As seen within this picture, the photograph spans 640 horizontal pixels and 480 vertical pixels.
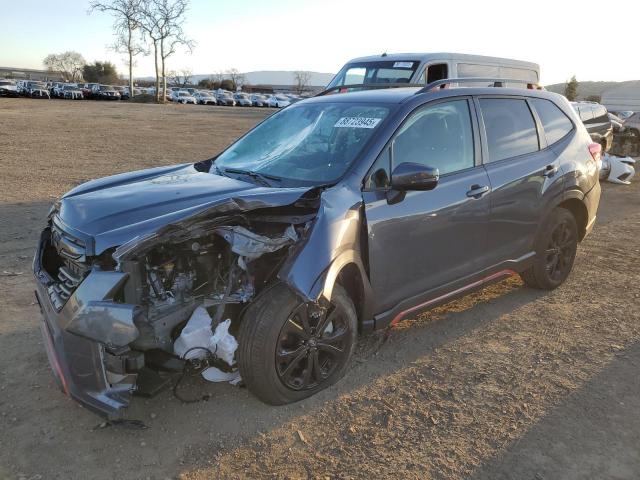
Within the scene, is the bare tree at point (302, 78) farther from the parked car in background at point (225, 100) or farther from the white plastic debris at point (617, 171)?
the white plastic debris at point (617, 171)

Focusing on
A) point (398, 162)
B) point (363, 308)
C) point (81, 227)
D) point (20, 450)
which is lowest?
point (20, 450)

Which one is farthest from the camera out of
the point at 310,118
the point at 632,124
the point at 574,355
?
the point at 632,124

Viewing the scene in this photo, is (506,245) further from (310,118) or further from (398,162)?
(310,118)

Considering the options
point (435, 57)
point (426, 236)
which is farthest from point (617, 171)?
point (426, 236)

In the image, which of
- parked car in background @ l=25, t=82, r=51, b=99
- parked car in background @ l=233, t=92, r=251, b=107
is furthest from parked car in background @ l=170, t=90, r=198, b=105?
parked car in background @ l=25, t=82, r=51, b=99

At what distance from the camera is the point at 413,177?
3416 mm

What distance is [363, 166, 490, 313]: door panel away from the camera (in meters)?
3.54

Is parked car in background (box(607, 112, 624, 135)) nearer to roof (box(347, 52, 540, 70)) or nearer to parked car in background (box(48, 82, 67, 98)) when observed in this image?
roof (box(347, 52, 540, 70))

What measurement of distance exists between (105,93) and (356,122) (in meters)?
60.7

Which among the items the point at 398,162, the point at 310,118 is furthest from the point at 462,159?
the point at 310,118

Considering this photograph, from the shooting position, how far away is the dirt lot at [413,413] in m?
2.87

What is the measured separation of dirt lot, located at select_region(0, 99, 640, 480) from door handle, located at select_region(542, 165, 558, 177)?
117 cm

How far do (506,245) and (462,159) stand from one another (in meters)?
0.88

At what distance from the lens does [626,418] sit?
3.30 meters
